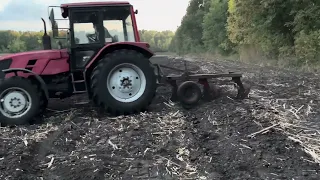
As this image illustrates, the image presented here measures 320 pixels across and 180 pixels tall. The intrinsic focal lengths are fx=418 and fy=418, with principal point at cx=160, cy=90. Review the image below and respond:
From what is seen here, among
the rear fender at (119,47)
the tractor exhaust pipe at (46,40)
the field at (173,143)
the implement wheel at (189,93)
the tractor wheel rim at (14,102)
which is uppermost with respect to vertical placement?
the tractor exhaust pipe at (46,40)

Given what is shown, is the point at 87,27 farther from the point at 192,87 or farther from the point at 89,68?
the point at 192,87

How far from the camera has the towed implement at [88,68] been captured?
723 cm

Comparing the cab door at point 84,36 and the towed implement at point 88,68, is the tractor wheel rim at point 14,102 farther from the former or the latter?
the cab door at point 84,36

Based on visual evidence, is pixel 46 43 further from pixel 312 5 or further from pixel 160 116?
pixel 312 5

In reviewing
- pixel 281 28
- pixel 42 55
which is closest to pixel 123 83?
pixel 42 55

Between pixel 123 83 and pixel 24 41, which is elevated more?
pixel 24 41

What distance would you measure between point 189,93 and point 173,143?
9.11 ft

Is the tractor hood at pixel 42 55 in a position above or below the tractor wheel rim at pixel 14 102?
above

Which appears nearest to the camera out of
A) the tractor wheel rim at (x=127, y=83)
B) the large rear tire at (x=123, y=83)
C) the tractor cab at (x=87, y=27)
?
the large rear tire at (x=123, y=83)

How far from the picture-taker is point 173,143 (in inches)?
220

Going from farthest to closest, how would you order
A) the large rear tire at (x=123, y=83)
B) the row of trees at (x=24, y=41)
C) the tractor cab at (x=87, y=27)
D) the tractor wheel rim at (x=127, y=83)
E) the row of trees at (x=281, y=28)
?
the row of trees at (x=281, y=28) < the row of trees at (x=24, y=41) < the tractor cab at (x=87, y=27) < the tractor wheel rim at (x=127, y=83) < the large rear tire at (x=123, y=83)

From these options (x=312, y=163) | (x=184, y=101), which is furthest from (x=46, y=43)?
(x=312, y=163)

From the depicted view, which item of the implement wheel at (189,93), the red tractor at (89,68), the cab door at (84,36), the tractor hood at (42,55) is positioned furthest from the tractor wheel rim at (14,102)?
the implement wheel at (189,93)

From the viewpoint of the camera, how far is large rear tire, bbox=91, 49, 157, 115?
7344mm
